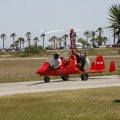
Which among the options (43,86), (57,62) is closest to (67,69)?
(57,62)

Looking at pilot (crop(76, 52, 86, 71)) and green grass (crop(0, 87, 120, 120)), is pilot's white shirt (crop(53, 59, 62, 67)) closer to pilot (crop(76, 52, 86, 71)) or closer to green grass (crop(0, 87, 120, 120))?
pilot (crop(76, 52, 86, 71))

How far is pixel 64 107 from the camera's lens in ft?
37.9

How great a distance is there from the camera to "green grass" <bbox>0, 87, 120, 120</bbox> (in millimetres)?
10164

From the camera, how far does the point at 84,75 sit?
23.3 m

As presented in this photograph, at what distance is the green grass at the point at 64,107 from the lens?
10164 mm

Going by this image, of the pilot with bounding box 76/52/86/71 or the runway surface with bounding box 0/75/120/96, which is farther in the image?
the pilot with bounding box 76/52/86/71

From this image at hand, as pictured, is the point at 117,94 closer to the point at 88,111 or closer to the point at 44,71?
the point at 88,111

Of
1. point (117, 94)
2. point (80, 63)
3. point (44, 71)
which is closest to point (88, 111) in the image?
point (117, 94)

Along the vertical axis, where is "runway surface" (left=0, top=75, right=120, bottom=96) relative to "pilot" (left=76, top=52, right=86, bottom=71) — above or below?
below

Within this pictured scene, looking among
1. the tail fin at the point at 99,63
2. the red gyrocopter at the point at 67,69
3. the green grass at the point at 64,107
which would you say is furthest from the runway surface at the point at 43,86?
Answer: the tail fin at the point at 99,63

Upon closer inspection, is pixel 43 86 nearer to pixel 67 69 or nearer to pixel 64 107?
pixel 67 69

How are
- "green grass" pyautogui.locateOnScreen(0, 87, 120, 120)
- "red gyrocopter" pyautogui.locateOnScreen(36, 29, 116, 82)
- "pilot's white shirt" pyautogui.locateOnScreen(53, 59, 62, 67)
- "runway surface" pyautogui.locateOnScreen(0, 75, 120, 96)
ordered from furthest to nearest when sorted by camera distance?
1. "pilot's white shirt" pyautogui.locateOnScreen(53, 59, 62, 67)
2. "red gyrocopter" pyautogui.locateOnScreen(36, 29, 116, 82)
3. "runway surface" pyautogui.locateOnScreen(0, 75, 120, 96)
4. "green grass" pyautogui.locateOnScreen(0, 87, 120, 120)

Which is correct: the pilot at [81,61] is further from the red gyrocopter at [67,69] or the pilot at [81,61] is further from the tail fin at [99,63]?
the tail fin at [99,63]

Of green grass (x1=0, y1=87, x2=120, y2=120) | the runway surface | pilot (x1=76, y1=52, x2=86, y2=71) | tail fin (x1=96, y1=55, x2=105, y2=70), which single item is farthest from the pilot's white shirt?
green grass (x1=0, y1=87, x2=120, y2=120)
